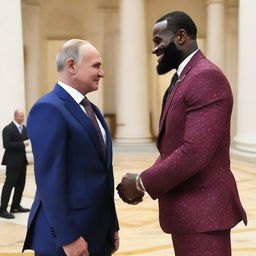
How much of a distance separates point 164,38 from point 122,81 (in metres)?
11.6

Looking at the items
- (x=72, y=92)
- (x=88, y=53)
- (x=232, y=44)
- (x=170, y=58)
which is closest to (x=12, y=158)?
(x=72, y=92)

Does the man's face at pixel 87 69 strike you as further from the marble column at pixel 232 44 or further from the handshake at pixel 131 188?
the marble column at pixel 232 44

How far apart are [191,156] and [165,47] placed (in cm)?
56

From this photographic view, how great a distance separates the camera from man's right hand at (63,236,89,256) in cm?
217

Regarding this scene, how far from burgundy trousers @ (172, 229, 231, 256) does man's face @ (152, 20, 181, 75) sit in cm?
85

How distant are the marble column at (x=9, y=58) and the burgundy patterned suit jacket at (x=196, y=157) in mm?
8764

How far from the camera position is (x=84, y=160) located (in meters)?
2.29

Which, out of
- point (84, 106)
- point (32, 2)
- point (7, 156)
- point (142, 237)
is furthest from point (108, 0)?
point (84, 106)

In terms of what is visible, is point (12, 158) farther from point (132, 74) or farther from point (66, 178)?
point (132, 74)

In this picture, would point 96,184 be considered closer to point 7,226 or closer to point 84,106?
point 84,106

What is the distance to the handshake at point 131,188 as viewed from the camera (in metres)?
2.21

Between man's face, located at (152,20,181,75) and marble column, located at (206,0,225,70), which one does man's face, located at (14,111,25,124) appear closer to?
man's face, located at (152,20,181,75)

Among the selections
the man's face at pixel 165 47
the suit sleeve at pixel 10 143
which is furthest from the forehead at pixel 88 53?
the suit sleeve at pixel 10 143

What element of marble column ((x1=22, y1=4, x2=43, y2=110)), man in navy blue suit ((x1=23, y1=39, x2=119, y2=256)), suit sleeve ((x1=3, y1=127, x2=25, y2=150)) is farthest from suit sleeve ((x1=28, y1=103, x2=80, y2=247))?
marble column ((x1=22, y1=4, x2=43, y2=110))
